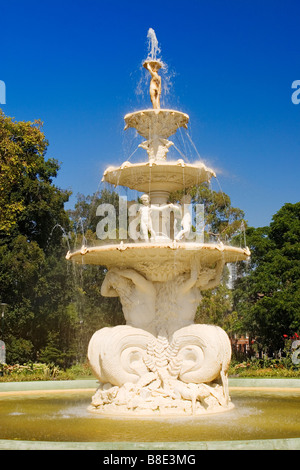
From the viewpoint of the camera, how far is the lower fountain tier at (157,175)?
1083 cm

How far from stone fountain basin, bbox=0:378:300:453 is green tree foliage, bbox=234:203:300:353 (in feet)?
44.9

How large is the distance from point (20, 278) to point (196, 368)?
647 inches

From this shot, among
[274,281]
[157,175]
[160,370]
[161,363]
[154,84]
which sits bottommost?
[160,370]

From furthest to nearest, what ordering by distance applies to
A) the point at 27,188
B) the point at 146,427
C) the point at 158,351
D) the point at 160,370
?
the point at 27,188 < the point at 158,351 < the point at 160,370 < the point at 146,427

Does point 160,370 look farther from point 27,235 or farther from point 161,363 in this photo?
point 27,235

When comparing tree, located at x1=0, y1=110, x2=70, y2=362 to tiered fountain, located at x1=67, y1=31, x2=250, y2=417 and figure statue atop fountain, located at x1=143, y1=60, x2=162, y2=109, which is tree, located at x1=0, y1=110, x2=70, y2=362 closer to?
figure statue atop fountain, located at x1=143, y1=60, x2=162, y2=109

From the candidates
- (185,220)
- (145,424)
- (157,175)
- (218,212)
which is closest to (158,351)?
(145,424)

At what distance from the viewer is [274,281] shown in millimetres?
27141

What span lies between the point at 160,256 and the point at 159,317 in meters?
1.26

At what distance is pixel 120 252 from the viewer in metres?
9.94

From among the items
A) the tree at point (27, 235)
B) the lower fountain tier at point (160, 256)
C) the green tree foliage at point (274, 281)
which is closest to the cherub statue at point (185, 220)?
the lower fountain tier at point (160, 256)

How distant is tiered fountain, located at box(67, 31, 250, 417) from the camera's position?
967cm

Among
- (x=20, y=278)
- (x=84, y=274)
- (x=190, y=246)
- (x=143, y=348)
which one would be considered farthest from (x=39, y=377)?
(x=84, y=274)
